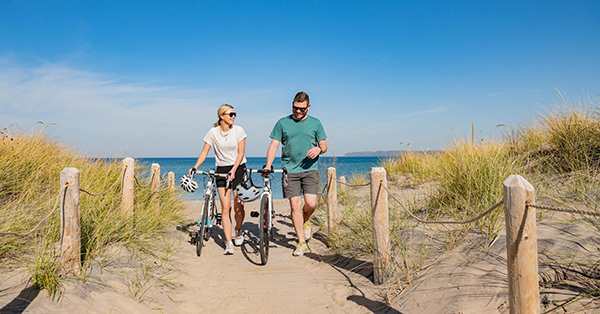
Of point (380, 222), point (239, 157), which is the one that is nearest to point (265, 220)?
point (239, 157)

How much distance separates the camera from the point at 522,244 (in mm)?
2094

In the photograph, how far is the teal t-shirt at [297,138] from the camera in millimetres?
5438

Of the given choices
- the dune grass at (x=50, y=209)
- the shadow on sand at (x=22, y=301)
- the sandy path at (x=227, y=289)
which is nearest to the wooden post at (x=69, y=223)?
the dune grass at (x=50, y=209)

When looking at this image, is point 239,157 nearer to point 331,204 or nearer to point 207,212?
point 207,212

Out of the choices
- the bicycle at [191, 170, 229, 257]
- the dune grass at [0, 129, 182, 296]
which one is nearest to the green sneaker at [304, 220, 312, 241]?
the bicycle at [191, 170, 229, 257]

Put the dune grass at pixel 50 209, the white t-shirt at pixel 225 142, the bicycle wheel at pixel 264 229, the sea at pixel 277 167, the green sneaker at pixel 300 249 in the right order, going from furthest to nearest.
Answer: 1. the sea at pixel 277 167
2. the white t-shirt at pixel 225 142
3. the green sneaker at pixel 300 249
4. the bicycle wheel at pixel 264 229
5. the dune grass at pixel 50 209

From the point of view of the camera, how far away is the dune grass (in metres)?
3.63

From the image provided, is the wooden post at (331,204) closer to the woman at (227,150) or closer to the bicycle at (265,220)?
the bicycle at (265,220)

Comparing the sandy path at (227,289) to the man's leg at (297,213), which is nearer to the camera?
the sandy path at (227,289)

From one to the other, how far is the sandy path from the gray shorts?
0.94m

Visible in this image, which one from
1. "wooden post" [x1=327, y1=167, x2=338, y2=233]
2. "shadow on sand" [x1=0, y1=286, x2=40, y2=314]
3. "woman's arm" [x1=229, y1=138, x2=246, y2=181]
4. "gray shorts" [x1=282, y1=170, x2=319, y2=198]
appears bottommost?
"shadow on sand" [x1=0, y1=286, x2=40, y2=314]

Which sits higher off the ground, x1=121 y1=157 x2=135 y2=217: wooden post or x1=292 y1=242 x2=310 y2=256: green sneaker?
x1=121 y1=157 x2=135 y2=217: wooden post

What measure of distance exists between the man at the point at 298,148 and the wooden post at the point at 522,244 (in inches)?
133

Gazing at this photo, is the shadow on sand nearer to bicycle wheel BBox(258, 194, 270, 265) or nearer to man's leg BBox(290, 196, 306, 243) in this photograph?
bicycle wheel BBox(258, 194, 270, 265)
